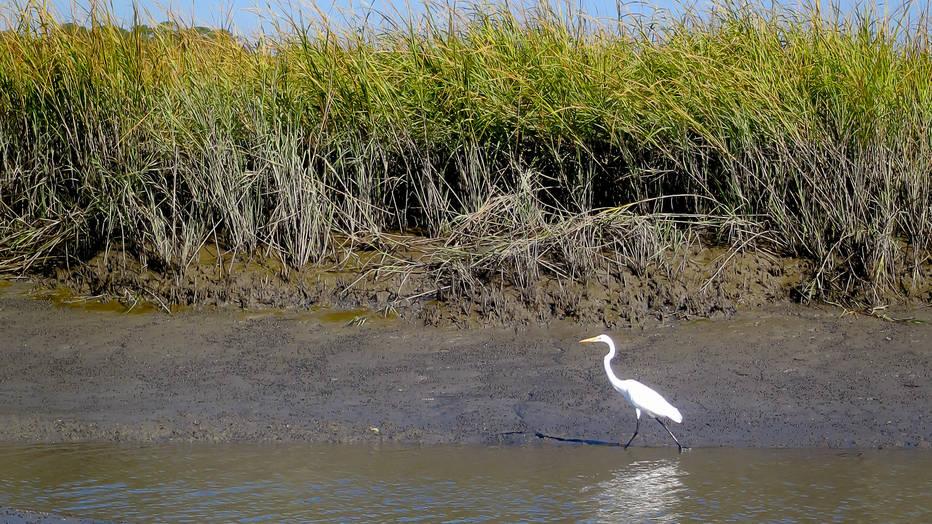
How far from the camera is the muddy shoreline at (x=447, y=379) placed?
16.5 feet

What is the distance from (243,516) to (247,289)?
308 centimetres

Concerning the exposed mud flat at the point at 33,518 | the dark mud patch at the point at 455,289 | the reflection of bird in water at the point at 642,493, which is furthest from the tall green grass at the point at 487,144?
the exposed mud flat at the point at 33,518

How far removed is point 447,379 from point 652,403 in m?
1.36

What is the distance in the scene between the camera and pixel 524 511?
12.9 feet

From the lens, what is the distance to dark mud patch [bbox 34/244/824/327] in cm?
632

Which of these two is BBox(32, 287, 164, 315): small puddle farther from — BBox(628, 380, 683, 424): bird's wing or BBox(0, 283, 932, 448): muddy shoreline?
BBox(628, 380, 683, 424): bird's wing

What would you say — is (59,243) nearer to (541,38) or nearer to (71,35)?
(71,35)

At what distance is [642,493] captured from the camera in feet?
13.7

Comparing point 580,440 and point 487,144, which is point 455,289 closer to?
point 487,144

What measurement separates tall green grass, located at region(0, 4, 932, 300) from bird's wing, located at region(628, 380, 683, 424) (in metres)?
1.75

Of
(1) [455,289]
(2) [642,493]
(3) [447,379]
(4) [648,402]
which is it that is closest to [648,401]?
(4) [648,402]

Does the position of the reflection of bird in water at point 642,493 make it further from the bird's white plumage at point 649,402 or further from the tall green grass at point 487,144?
the tall green grass at point 487,144

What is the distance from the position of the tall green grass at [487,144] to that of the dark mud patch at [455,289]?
116 mm

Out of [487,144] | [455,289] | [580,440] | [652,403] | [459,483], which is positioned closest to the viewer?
[459,483]
